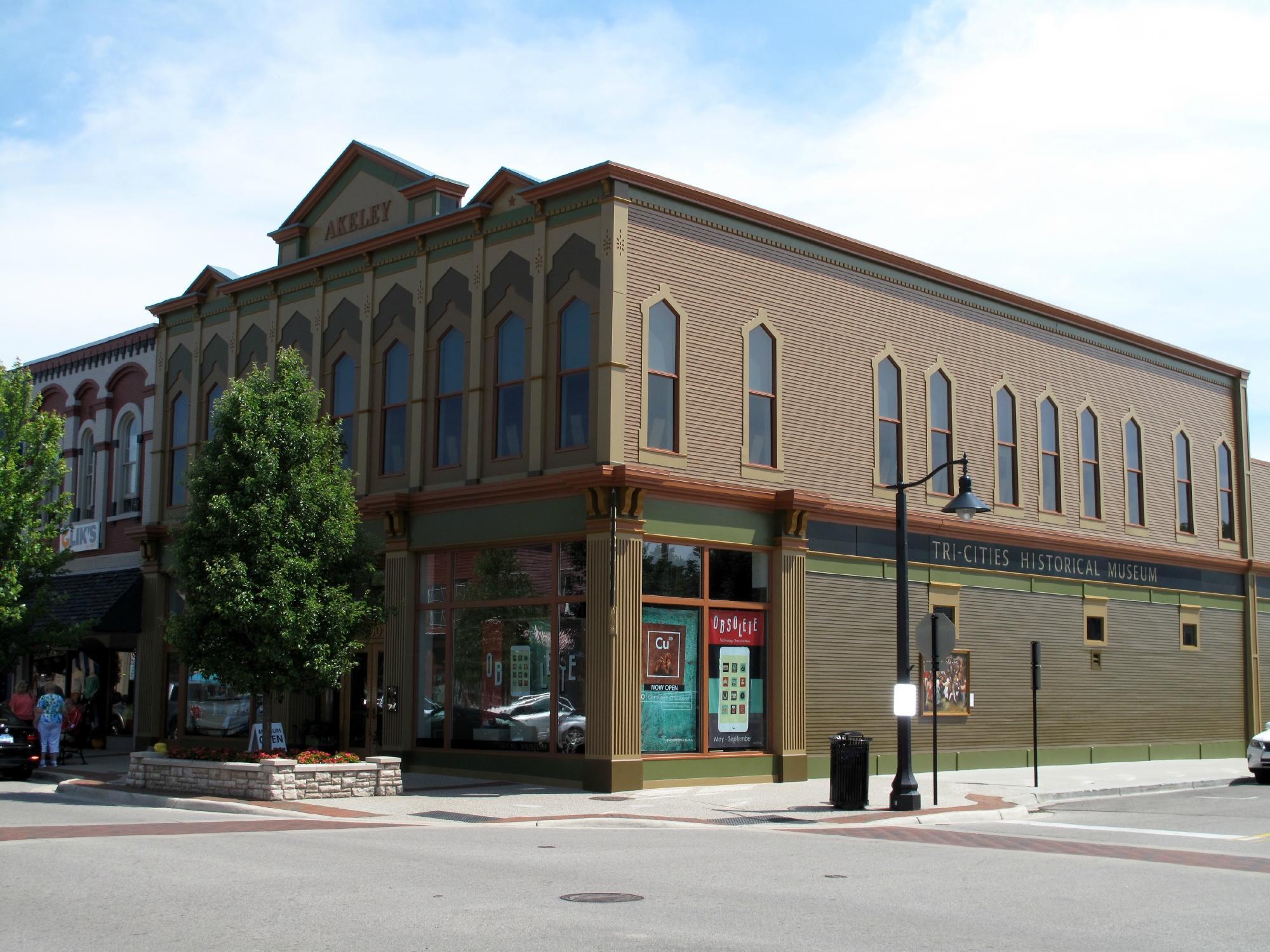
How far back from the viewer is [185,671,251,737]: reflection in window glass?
28797 millimetres

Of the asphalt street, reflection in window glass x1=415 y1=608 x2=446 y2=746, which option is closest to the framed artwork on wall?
the asphalt street

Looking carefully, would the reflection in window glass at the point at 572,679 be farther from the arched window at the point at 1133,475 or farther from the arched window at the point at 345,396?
the arched window at the point at 1133,475

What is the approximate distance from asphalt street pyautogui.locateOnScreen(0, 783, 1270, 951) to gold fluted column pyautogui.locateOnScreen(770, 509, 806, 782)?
5.54 metres

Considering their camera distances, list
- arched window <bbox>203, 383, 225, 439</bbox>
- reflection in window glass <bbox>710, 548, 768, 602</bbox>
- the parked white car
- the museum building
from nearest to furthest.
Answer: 1. the museum building
2. reflection in window glass <bbox>710, 548, 768, 602</bbox>
3. the parked white car
4. arched window <bbox>203, 383, 225, 439</bbox>

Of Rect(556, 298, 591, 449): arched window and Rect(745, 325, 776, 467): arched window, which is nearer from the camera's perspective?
Rect(556, 298, 591, 449): arched window

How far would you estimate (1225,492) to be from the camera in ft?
119

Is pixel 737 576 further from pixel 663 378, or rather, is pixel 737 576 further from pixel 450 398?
pixel 450 398

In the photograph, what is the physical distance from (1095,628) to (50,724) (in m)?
22.4

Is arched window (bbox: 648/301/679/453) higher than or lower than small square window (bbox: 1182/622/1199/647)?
higher

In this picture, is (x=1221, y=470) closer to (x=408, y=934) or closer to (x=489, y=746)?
(x=489, y=746)

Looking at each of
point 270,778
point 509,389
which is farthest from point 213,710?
point 509,389

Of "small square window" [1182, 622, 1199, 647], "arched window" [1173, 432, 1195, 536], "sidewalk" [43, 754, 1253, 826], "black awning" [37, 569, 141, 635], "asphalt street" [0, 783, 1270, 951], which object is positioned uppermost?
"arched window" [1173, 432, 1195, 536]

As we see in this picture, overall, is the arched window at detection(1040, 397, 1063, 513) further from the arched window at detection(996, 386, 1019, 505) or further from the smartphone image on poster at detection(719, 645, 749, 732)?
the smartphone image on poster at detection(719, 645, 749, 732)

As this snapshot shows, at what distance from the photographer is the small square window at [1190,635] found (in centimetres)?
3381
